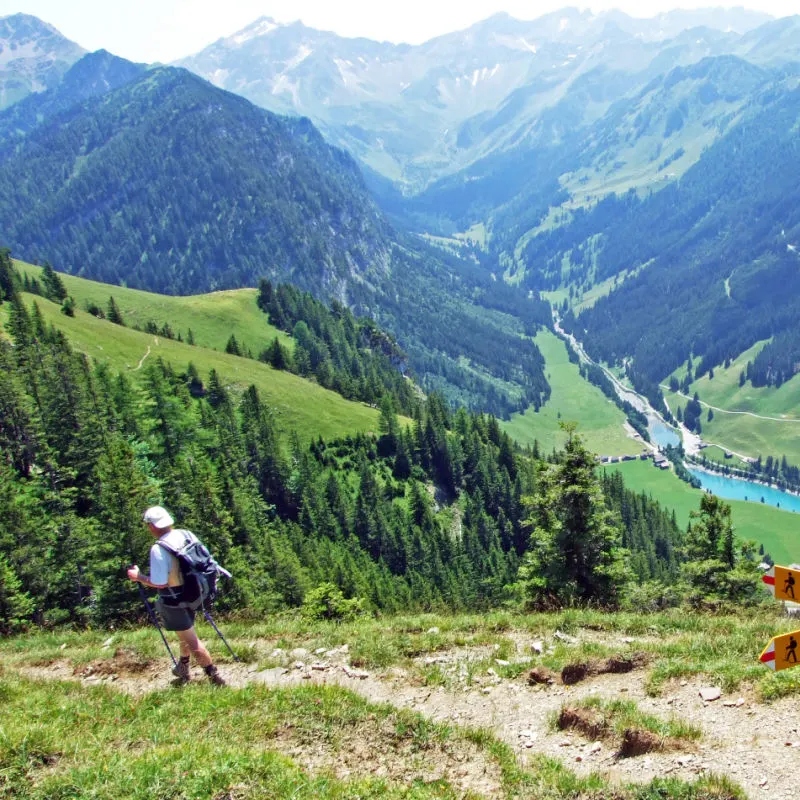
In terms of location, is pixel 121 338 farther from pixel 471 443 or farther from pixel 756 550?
pixel 756 550

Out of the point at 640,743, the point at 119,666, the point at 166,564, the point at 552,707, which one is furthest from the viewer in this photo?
the point at 119,666

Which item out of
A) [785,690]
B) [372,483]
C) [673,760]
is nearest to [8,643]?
[673,760]

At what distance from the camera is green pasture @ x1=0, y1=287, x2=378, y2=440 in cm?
12750

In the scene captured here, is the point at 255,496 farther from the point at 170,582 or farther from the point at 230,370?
the point at 170,582

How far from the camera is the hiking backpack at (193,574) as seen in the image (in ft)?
48.4

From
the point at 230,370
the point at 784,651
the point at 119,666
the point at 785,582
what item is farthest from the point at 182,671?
the point at 230,370

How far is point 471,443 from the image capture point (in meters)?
141

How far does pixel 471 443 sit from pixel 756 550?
9622cm

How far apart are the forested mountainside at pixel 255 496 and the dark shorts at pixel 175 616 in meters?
12.2

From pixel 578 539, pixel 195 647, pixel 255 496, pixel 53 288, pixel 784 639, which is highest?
pixel 53 288

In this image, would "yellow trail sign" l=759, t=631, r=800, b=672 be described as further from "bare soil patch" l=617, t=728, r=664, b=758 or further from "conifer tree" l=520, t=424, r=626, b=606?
"conifer tree" l=520, t=424, r=626, b=606

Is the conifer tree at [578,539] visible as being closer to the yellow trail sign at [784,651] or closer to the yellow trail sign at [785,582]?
the yellow trail sign at [785,582]

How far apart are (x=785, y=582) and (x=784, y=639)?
42.2 inches

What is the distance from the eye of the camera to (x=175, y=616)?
1494cm
